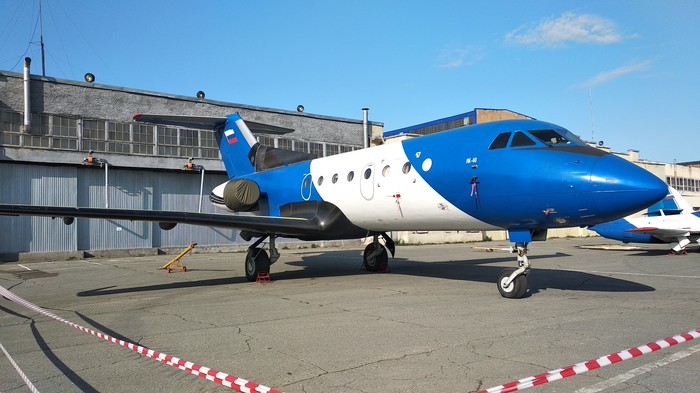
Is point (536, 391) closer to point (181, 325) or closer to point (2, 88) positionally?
point (181, 325)

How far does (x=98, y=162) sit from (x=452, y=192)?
20.5 m

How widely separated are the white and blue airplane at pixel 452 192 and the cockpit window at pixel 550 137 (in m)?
0.02

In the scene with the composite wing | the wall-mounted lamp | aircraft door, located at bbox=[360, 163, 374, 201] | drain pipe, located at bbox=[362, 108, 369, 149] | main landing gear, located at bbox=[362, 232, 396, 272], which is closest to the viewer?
the composite wing

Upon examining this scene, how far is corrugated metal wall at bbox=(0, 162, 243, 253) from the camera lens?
22.7 m

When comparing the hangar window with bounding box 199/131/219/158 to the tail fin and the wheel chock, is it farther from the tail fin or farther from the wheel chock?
the wheel chock

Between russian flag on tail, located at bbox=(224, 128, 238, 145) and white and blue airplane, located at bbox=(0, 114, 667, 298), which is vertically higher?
russian flag on tail, located at bbox=(224, 128, 238, 145)

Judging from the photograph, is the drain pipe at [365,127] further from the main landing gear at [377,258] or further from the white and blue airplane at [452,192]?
the main landing gear at [377,258]

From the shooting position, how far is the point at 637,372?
490cm

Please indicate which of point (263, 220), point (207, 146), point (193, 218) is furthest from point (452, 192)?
point (207, 146)

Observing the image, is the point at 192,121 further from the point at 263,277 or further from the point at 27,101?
the point at 27,101

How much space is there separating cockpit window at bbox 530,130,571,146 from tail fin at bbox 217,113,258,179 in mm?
11106

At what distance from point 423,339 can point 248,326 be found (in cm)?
269

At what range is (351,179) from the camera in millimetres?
12969

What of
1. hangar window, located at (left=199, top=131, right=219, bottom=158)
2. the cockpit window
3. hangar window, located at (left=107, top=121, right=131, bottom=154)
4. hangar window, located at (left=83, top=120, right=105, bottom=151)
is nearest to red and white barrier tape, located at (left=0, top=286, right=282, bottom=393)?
the cockpit window
